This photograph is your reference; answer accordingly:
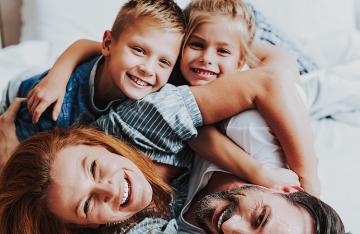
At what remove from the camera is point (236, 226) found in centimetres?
96

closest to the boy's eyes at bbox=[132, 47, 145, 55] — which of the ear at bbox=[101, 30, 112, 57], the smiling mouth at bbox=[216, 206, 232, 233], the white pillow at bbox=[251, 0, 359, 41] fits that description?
the ear at bbox=[101, 30, 112, 57]

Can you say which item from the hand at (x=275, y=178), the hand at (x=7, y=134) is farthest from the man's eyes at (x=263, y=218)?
the hand at (x=7, y=134)

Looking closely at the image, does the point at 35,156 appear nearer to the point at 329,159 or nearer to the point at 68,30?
the point at 329,159

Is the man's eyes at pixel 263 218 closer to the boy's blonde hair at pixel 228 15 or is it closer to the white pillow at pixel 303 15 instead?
the boy's blonde hair at pixel 228 15

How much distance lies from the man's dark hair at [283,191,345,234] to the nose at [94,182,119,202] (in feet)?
1.13

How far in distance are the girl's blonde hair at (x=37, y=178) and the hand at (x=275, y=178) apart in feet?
0.84

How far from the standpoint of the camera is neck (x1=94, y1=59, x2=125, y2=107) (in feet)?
4.01

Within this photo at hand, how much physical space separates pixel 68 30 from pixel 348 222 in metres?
1.22

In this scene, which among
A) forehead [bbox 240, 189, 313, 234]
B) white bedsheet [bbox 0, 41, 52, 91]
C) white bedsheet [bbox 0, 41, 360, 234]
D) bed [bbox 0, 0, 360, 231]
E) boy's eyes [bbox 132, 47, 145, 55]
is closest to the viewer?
forehead [bbox 240, 189, 313, 234]

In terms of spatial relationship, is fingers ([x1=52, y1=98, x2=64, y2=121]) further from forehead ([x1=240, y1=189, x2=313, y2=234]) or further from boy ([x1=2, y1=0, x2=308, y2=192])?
forehead ([x1=240, y1=189, x2=313, y2=234])

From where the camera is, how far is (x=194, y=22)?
121 centimetres

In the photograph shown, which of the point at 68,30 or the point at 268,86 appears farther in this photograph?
the point at 68,30

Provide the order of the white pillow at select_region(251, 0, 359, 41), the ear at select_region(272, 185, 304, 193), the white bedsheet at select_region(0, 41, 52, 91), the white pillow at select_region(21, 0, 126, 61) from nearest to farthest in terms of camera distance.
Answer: the ear at select_region(272, 185, 304, 193)
the white bedsheet at select_region(0, 41, 52, 91)
the white pillow at select_region(21, 0, 126, 61)
the white pillow at select_region(251, 0, 359, 41)

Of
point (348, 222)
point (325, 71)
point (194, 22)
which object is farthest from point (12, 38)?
point (348, 222)
